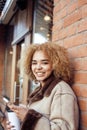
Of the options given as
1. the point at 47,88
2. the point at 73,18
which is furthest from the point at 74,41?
the point at 47,88

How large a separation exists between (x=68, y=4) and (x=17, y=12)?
13.3 feet

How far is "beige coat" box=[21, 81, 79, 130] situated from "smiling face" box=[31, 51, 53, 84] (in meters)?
0.15

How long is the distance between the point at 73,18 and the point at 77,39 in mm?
173

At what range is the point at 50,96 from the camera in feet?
5.77

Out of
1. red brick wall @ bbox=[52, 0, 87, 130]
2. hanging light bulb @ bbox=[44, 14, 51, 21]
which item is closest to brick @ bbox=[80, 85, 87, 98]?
red brick wall @ bbox=[52, 0, 87, 130]

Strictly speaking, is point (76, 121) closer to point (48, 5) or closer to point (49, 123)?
point (49, 123)

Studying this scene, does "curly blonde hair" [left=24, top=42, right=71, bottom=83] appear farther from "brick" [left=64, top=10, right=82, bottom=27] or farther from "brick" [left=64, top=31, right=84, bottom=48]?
"brick" [left=64, top=10, right=82, bottom=27]

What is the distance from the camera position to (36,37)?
13.3 ft

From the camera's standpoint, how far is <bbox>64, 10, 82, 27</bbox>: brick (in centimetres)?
192

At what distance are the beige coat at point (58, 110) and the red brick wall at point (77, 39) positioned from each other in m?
0.10

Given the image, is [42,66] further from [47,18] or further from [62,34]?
[47,18]

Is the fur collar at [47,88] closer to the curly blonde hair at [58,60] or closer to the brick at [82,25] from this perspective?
the curly blonde hair at [58,60]

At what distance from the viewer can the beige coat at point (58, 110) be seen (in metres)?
1.61

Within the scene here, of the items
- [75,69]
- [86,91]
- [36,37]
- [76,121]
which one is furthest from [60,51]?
[36,37]
